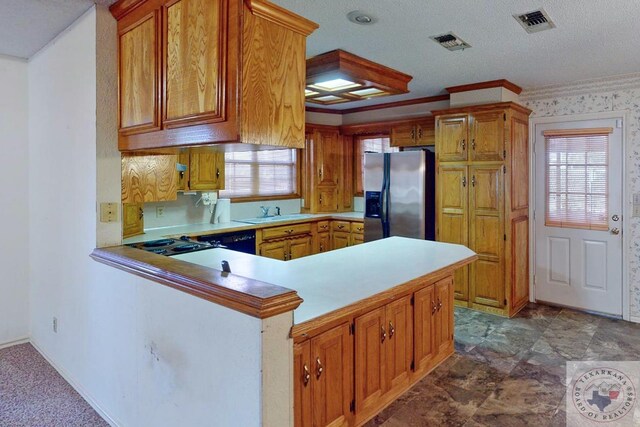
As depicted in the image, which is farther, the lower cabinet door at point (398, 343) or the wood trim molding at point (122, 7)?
the lower cabinet door at point (398, 343)

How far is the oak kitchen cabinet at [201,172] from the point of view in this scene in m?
3.93

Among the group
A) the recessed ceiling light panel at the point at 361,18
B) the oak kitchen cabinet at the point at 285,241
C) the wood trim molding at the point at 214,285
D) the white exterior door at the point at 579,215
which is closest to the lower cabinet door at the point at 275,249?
the oak kitchen cabinet at the point at 285,241

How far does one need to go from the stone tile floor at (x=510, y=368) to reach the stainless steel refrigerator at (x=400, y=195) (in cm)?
104

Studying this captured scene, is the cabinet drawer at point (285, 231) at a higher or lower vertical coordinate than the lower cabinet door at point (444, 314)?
higher

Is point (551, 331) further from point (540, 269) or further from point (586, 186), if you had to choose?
point (586, 186)

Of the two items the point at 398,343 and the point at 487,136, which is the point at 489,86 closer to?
the point at 487,136

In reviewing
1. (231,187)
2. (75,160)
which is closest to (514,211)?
(231,187)

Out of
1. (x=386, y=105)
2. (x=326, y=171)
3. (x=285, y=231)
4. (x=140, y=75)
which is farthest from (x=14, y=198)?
(x=386, y=105)

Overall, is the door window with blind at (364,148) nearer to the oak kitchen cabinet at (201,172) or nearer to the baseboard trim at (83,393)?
the oak kitchen cabinet at (201,172)

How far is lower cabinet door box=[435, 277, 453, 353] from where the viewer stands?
285 centimetres

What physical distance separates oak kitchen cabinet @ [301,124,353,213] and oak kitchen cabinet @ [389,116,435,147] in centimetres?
86

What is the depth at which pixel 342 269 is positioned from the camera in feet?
7.76

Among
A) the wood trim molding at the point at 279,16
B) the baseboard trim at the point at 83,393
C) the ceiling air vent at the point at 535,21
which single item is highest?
the ceiling air vent at the point at 535,21

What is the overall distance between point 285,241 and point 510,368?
2.62 m
